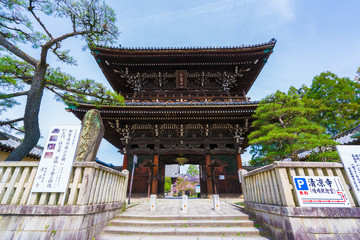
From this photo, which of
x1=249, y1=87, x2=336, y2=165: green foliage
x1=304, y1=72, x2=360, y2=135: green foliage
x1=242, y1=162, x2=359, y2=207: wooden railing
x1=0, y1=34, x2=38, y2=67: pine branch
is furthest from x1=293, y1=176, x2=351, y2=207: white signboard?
x1=304, y1=72, x2=360, y2=135: green foliage

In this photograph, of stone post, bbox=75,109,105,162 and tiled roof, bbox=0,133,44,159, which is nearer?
stone post, bbox=75,109,105,162

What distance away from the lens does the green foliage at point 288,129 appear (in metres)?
5.86

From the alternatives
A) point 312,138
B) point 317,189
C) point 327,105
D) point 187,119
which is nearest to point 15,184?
point 317,189

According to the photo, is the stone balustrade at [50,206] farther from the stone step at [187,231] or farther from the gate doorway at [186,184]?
the gate doorway at [186,184]

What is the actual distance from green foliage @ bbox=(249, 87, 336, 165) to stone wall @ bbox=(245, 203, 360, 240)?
120 inches

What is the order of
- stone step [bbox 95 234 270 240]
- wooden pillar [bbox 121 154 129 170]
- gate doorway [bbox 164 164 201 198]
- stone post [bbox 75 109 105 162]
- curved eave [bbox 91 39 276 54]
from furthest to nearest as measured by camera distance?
1. gate doorway [bbox 164 164 201 198]
2. curved eave [bbox 91 39 276 54]
3. wooden pillar [bbox 121 154 129 170]
4. stone post [bbox 75 109 105 162]
5. stone step [bbox 95 234 270 240]

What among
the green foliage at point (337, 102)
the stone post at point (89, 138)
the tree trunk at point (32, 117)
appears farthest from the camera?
the green foliage at point (337, 102)

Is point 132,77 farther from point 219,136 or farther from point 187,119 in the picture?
point 219,136

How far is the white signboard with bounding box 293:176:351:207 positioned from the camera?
318 cm

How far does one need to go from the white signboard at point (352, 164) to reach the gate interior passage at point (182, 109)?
5869 mm

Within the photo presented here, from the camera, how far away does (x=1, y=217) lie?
323cm

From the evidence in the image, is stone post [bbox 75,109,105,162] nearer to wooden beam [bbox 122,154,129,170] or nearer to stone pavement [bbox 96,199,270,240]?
stone pavement [bbox 96,199,270,240]

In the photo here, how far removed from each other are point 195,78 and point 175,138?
19.0ft

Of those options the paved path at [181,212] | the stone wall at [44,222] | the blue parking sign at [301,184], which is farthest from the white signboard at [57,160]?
the blue parking sign at [301,184]
